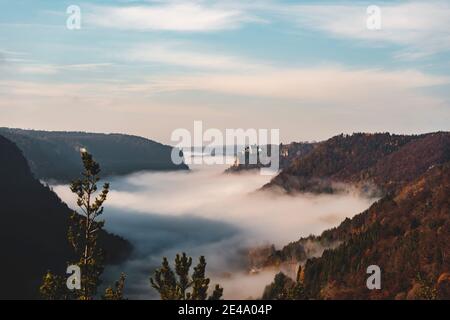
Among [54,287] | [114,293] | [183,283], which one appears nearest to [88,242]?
[114,293]

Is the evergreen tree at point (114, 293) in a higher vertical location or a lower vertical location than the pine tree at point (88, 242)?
lower

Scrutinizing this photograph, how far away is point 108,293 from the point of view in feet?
196

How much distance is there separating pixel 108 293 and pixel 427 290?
186 feet

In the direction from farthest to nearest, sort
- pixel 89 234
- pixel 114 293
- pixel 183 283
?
1. pixel 114 293
2. pixel 89 234
3. pixel 183 283

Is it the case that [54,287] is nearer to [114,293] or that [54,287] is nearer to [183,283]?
[114,293]

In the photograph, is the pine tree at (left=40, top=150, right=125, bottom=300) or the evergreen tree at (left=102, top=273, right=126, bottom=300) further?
the evergreen tree at (left=102, top=273, right=126, bottom=300)

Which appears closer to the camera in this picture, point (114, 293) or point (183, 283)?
point (183, 283)

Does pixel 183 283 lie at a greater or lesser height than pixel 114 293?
greater

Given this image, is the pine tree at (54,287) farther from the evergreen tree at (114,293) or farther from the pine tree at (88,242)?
the evergreen tree at (114,293)

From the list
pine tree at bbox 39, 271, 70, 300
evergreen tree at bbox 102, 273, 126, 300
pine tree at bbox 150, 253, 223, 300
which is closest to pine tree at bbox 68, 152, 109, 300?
evergreen tree at bbox 102, 273, 126, 300

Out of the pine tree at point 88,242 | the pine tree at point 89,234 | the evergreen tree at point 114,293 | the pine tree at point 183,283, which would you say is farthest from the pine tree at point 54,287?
the pine tree at point 183,283

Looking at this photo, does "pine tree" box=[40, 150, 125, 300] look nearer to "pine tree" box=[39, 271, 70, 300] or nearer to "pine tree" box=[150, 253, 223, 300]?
"pine tree" box=[39, 271, 70, 300]
